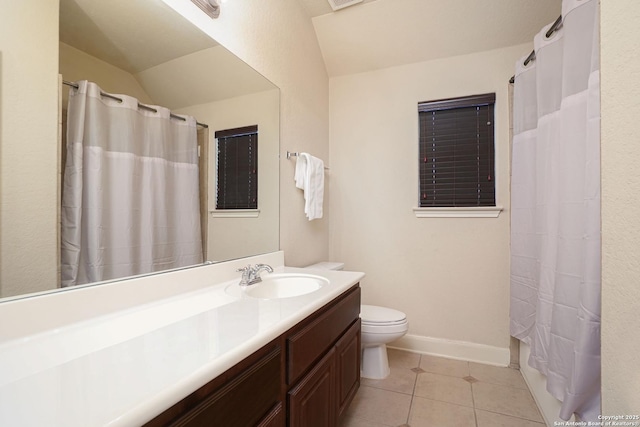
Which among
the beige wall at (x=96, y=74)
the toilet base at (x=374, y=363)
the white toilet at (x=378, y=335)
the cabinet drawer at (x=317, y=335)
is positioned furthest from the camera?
the toilet base at (x=374, y=363)

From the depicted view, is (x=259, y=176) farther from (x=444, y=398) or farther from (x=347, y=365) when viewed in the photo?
(x=444, y=398)

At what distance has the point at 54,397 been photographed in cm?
47

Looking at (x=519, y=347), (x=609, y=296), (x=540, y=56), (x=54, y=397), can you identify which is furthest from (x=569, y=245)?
(x=54, y=397)

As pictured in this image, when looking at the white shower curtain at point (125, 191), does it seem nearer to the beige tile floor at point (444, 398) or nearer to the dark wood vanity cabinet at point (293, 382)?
the dark wood vanity cabinet at point (293, 382)

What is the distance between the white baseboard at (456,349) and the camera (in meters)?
2.16

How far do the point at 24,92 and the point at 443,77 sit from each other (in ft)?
8.08

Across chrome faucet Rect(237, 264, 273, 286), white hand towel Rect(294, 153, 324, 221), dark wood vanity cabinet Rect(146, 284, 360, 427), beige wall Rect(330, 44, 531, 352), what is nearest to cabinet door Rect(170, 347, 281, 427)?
dark wood vanity cabinet Rect(146, 284, 360, 427)

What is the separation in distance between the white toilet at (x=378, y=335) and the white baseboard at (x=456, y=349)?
0.40m

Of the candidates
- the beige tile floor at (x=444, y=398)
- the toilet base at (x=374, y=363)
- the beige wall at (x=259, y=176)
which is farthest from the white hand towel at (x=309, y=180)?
the beige tile floor at (x=444, y=398)

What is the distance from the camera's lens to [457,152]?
227 cm

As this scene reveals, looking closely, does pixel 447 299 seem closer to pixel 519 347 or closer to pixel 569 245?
pixel 519 347

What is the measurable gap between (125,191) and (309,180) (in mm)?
1203

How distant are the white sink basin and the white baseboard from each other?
4.61 ft

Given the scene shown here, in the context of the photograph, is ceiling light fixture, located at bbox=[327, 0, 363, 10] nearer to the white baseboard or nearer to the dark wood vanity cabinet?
the dark wood vanity cabinet
